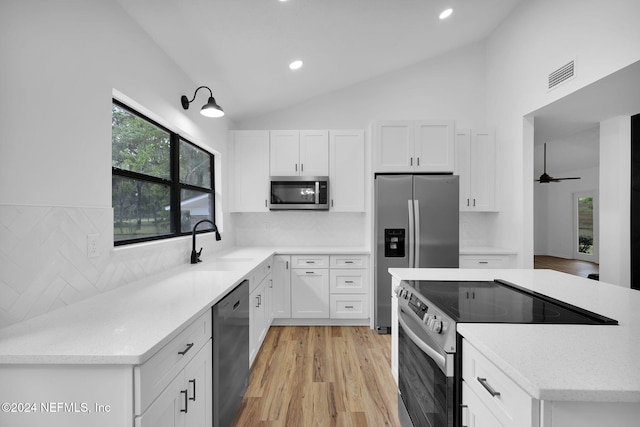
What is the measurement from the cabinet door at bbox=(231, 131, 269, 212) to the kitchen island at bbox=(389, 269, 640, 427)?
3.02 metres

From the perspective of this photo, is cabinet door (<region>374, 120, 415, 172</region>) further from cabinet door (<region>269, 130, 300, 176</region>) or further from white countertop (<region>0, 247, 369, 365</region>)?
white countertop (<region>0, 247, 369, 365</region>)

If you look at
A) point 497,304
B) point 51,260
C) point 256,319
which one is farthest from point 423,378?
point 51,260

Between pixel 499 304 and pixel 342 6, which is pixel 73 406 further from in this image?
pixel 342 6

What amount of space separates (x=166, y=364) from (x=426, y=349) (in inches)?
41.4

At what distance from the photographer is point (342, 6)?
90.0 inches

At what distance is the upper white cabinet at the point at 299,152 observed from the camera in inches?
144

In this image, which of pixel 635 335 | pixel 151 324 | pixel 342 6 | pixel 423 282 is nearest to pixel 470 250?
pixel 423 282

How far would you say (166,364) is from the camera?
1055 millimetres

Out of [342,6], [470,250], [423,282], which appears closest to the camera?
[423,282]

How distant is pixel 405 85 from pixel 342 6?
198 centimetres

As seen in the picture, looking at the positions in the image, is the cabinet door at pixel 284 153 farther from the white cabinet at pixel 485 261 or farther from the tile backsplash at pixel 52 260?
the white cabinet at pixel 485 261

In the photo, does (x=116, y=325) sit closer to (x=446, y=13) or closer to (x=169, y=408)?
(x=169, y=408)

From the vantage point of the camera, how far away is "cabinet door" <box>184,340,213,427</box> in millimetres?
1229

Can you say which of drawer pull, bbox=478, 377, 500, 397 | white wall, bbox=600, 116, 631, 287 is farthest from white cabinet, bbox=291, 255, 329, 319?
white wall, bbox=600, 116, 631, 287
